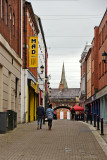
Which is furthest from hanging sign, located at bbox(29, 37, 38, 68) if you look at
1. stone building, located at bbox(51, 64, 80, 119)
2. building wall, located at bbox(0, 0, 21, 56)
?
stone building, located at bbox(51, 64, 80, 119)

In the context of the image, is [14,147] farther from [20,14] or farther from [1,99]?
Answer: [20,14]

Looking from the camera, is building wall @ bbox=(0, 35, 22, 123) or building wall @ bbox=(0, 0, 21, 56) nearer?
building wall @ bbox=(0, 35, 22, 123)

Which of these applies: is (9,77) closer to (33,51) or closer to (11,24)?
(11,24)

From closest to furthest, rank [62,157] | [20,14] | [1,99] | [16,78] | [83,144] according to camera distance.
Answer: [62,157] → [83,144] → [1,99] → [16,78] → [20,14]

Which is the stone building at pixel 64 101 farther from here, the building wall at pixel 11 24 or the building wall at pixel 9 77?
the building wall at pixel 9 77

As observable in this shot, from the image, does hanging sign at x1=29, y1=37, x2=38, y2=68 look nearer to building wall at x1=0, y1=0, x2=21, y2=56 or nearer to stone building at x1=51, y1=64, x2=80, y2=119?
building wall at x1=0, y1=0, x2=21, y2=56

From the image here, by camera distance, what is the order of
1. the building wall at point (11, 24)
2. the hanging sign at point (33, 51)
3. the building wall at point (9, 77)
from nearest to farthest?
the building wall at point (9, 77)
the building wall at point (11, 24)
the hanging sign at point (33, 51)

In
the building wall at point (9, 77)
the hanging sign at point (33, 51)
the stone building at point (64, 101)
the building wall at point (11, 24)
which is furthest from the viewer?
the stone building at point (64, 101)

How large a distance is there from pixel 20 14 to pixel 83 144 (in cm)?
1808

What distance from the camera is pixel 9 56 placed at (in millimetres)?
23484

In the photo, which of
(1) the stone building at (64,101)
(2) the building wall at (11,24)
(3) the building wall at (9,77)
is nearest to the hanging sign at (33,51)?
(2) the building wall at (11,24)

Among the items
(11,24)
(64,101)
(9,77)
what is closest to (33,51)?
(11,24)

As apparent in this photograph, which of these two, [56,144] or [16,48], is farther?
[16,48]

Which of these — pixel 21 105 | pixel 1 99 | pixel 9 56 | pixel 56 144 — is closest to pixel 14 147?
pixel 56 144
